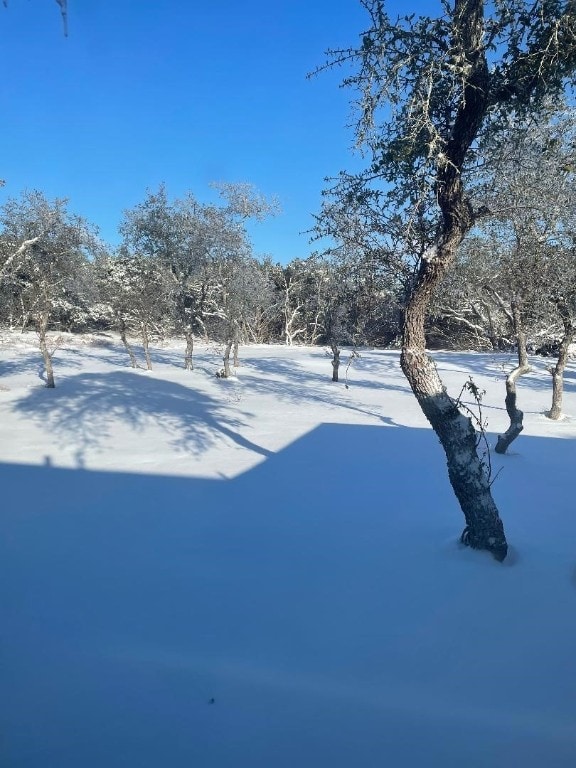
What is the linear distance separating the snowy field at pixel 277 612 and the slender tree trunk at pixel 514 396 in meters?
0.33

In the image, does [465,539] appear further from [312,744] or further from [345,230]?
[345,230]

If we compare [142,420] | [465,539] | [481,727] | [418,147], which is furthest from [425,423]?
[481,727]

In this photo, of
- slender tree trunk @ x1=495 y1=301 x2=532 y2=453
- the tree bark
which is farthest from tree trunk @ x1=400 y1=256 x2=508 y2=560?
slender tree trunk @ x1=495 y1=301 x2=532 y2=453

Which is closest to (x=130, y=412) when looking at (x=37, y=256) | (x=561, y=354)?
(x=37, y=256)

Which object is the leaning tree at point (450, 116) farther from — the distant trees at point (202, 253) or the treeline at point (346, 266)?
the distant trees at point (202, 253)

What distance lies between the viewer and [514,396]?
895 cm

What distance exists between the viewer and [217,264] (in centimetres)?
1867

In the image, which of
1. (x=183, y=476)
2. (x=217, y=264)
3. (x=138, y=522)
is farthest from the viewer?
(x=217, y=264)

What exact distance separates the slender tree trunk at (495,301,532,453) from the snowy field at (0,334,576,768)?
1.09 feet

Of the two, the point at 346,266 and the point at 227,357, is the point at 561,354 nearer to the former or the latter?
the point at 346,266

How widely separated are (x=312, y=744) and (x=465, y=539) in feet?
8.83

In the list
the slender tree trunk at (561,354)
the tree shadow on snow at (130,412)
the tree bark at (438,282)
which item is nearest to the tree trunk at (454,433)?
the tree bark at (438,282)

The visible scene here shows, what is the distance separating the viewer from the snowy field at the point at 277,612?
104 inches

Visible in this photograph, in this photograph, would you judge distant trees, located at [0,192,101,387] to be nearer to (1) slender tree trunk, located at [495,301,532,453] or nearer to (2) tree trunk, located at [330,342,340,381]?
(2) tree trunk, located at [330,342,340,381]
